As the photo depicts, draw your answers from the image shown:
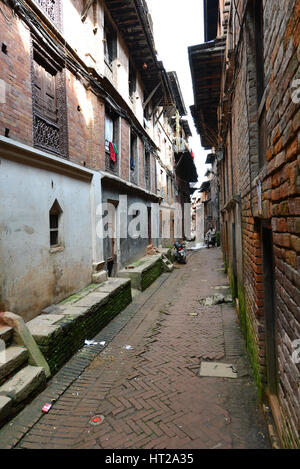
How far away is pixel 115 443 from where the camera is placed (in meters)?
3.11

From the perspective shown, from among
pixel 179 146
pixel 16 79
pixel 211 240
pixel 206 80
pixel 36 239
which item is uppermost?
pixel 179 146

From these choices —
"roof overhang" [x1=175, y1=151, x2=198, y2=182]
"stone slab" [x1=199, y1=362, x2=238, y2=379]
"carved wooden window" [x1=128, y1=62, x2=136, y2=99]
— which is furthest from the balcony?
"stone slab" [x1=199, y1=362, x2=238, y2=379]

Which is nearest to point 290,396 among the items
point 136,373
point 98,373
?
point 136,373

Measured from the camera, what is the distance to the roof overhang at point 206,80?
7000mm

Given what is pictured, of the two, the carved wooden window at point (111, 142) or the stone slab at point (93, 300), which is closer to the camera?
the stone slab at point (93, 300)

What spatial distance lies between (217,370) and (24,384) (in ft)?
9.41

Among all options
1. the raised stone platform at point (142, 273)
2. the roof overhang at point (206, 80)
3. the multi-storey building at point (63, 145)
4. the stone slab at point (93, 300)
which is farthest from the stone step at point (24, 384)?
the roof overhang at point (206, 80)

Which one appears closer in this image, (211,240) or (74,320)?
(74,320)

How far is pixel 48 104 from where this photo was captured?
20.8ft

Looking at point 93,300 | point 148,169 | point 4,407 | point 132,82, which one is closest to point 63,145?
point 93,300

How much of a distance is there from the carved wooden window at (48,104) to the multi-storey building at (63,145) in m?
0.02

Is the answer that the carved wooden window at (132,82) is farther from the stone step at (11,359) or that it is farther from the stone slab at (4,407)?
the stone slab at (4,407)

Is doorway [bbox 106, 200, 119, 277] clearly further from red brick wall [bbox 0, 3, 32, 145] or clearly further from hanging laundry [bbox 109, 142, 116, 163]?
red brick wall [bbox 0, 3, 32, 145]

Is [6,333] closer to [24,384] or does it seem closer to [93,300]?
[24,384]
